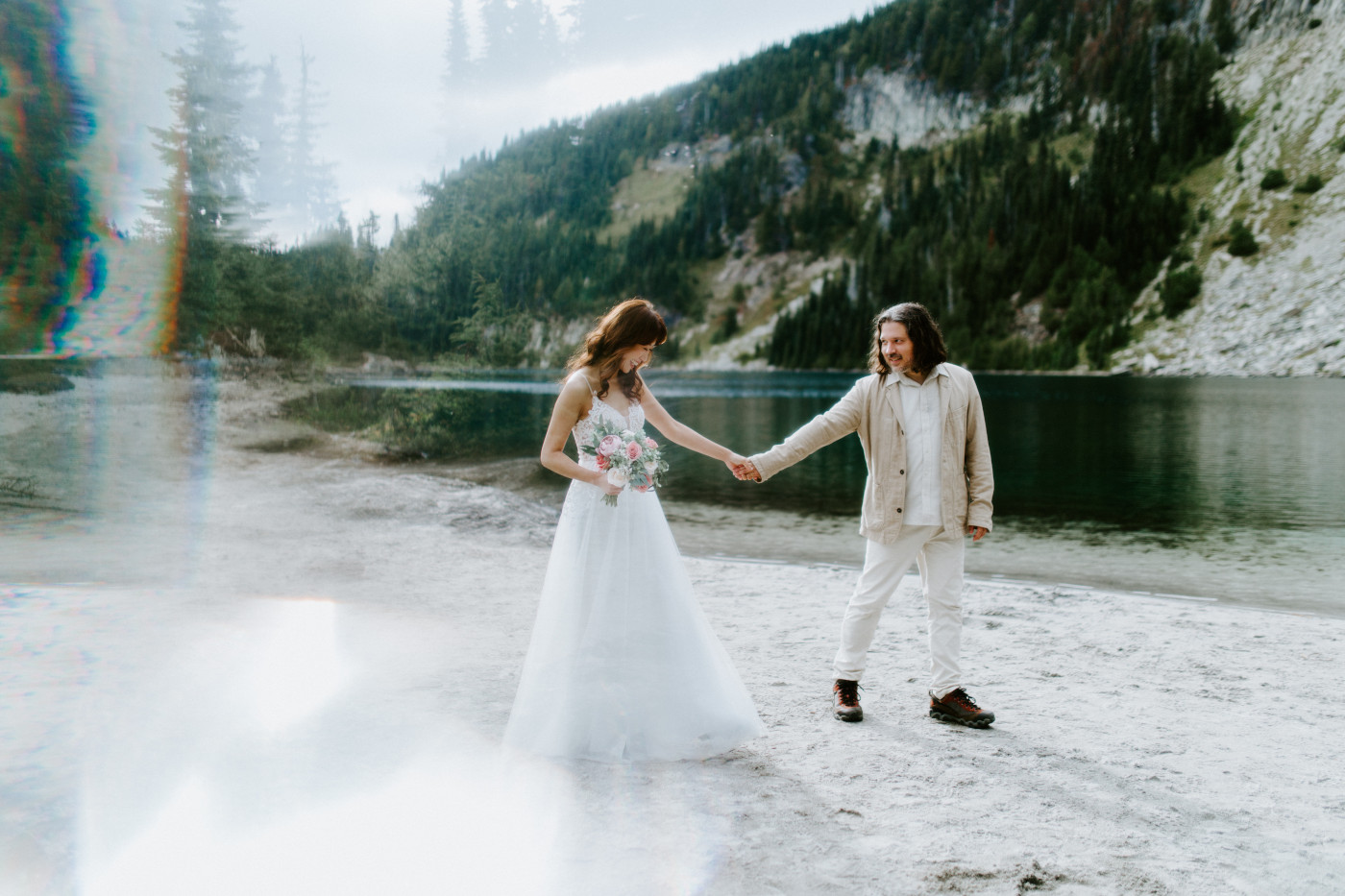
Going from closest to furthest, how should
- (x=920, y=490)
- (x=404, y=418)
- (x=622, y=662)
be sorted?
(x=622, y=662) → (x=920, y=490) → (x=404, y=418)

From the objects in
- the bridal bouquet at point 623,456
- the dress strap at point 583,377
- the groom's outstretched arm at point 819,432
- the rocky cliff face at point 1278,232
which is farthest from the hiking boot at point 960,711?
the rocky cliff face at point 1278,232

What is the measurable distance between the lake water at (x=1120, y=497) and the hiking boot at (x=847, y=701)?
8694mm

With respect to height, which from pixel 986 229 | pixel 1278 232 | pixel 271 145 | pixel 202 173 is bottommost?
pixel 202 173

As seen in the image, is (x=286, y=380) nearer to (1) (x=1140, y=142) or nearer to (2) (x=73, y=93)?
(2) (x=73, y=93)

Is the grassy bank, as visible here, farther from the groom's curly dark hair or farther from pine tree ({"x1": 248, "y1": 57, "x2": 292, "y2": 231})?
the groom's curly dark hair

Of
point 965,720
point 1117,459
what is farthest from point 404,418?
point 965,720

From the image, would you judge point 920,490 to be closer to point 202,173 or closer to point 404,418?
point 404,418

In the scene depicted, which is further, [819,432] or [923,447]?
[819,432]

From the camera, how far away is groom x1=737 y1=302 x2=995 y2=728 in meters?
5.21

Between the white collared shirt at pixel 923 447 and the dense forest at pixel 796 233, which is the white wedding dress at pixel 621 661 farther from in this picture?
the dense forest at pixel 796 233

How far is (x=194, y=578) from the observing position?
31.1ft

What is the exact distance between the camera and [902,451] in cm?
529

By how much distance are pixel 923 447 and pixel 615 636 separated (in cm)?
232

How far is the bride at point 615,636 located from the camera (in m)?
4.50
